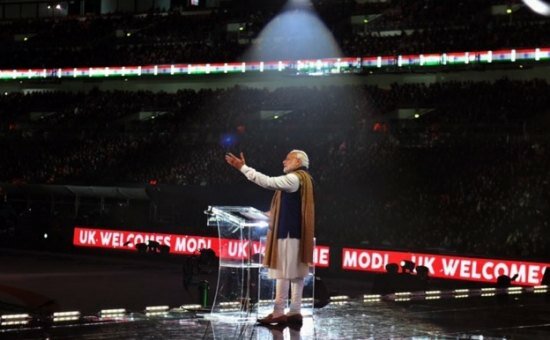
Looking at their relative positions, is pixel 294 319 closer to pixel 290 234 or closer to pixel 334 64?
pixel 290 234

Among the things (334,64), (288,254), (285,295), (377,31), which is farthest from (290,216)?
(377,31)

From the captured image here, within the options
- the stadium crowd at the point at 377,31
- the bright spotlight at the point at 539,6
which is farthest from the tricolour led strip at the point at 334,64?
the bright spotlight at the point at 539,6

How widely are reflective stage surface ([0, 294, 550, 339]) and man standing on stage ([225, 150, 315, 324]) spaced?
0.39 meters

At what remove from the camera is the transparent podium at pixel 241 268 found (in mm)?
8992

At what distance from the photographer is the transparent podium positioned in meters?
8.99

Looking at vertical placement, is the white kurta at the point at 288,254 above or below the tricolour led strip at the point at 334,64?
below

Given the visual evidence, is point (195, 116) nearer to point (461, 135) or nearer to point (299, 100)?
point (299, 100)

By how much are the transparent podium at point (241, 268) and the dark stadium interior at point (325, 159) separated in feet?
1.49

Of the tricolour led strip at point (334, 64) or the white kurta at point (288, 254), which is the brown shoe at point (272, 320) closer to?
the white kurta at point (288, 254)

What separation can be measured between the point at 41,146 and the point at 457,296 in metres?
33.2

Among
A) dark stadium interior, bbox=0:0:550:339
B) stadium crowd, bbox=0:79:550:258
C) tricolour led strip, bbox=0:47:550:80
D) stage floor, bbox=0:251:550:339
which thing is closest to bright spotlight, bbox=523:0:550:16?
dark stadium interior, bbox=0:0:550:339

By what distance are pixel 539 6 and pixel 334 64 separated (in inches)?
372

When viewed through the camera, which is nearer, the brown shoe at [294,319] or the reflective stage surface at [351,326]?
the reflective stage surface at [351,326]

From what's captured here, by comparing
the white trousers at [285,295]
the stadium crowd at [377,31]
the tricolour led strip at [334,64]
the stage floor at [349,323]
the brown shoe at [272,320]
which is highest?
the stadium crowd at [377,31]
